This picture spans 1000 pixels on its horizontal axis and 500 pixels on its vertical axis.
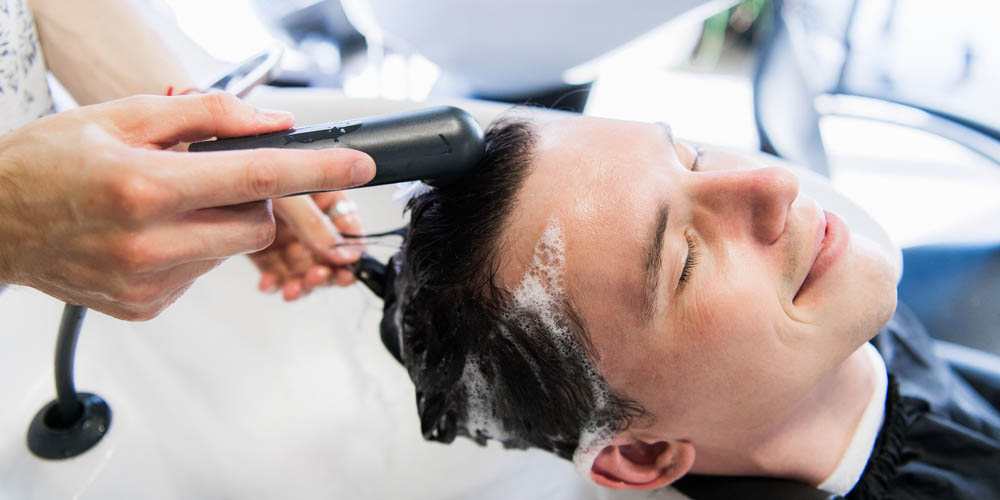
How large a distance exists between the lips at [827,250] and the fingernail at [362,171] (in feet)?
1.79

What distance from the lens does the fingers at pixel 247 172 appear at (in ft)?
1.67

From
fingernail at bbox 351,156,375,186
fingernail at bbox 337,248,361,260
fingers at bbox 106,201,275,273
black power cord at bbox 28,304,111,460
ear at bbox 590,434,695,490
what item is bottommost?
black power cord at bbox 28,304,111,460

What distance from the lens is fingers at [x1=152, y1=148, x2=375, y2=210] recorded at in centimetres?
51

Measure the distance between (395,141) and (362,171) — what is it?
0.05m

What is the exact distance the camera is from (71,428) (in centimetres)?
98

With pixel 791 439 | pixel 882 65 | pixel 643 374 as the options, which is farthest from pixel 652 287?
pixel 882 65

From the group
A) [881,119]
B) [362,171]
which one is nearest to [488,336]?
[362,171]

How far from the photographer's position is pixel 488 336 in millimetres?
802

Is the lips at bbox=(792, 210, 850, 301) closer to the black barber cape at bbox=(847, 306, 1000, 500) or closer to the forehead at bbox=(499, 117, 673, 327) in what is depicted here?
the forehead at bbox=(499, 117, 673, 327)

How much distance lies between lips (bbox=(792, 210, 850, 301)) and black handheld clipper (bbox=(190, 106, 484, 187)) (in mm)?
471

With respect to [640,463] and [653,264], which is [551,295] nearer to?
[653,264]

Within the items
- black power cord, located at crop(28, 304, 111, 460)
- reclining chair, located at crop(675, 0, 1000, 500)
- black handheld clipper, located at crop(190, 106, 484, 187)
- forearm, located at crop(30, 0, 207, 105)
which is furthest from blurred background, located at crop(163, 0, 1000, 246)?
black power cord, located at crop(28, 304, 111, 460)

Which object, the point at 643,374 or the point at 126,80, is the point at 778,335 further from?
the point at 126,80

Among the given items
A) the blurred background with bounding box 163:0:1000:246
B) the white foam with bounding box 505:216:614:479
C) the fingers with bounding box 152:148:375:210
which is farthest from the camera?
the blurred background with bounding box 163:0:1000:246
